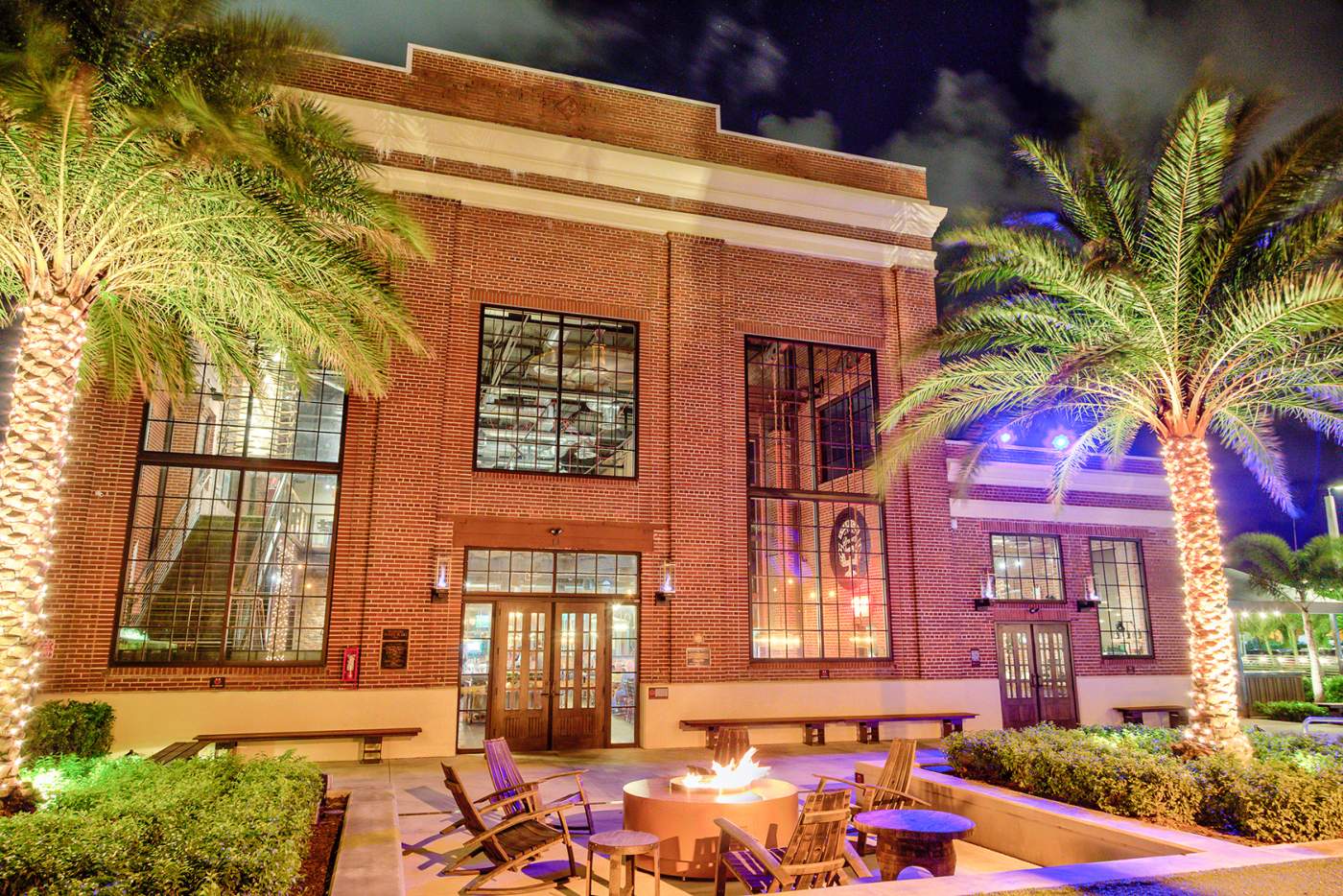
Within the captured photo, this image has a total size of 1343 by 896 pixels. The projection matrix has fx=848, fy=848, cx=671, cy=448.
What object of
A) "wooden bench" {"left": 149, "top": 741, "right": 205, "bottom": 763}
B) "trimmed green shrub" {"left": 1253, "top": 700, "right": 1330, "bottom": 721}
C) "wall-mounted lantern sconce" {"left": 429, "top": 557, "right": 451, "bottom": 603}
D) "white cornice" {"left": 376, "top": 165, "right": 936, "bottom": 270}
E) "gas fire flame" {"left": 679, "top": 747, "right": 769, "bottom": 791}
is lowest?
"trimmed green shrub" {"left": 1253, "top": 700, "right": 1330, "bottom": 721}

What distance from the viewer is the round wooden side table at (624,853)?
615 cm

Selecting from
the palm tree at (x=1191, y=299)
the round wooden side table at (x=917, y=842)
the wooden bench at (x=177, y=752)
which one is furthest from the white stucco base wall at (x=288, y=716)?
the palm tree at (x=1191, y=299)

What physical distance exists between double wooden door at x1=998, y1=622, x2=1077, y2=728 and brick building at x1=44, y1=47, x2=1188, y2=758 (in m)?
0.08

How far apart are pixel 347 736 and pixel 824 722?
26.5ft

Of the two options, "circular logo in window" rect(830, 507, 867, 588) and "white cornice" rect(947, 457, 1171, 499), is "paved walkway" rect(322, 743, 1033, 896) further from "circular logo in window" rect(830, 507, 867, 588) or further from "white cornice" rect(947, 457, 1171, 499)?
"white cornice" rect(947, 457, 1171, 499)

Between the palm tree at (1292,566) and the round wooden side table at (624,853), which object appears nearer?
the round wooden side table at (624,853)

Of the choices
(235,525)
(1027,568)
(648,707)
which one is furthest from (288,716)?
(1027,568)

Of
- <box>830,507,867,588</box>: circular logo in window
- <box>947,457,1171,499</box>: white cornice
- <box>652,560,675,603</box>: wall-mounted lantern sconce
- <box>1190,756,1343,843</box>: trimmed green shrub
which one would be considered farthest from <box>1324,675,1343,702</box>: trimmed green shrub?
<box>1190,756,1343,843</box>: trimmed green shrub

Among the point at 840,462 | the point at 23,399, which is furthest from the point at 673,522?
the point at 23,399

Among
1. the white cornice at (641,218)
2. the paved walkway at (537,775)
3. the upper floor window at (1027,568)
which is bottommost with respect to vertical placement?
the paved walkway at (537,775)

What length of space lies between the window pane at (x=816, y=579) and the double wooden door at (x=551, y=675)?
305cm

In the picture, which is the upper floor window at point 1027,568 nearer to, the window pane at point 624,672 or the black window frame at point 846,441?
the black window frame at point 846,441

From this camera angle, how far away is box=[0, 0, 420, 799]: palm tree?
679 cm

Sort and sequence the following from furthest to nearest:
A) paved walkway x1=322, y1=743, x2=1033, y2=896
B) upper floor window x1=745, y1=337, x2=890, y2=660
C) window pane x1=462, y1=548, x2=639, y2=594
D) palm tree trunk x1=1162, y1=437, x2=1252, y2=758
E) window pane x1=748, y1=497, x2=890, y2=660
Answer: upper floor window x1=745, y1=337, x2=890, y2=660 < window pane x1=748, y1=497, x2=890, y2=660 < window pane x1=462, y1=548, x2=639, y2=594 < palm tree trunk x1=1162, y1=437, x2=1252, y2=758 < paved walkway x1=322, y1=743, x2=1033, y2=896
